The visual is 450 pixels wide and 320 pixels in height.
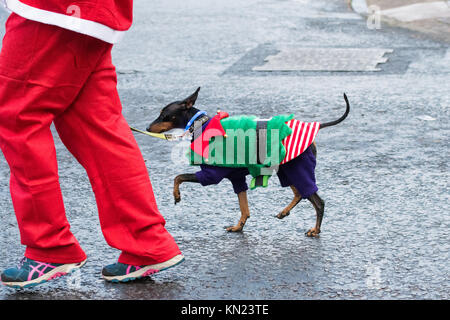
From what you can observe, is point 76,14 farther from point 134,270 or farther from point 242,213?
point 242,213

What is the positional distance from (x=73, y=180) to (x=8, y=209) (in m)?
0.62

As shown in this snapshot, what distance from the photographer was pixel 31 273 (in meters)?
3.53

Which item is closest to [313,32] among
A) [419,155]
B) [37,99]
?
A: [419,155]

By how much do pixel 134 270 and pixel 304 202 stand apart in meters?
1.35

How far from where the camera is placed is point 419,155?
555 cm

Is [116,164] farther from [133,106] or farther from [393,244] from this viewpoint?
[133,106]

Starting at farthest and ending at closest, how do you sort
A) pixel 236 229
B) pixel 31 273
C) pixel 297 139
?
pixel 236 229, pixel 297 139, pixel 31 273

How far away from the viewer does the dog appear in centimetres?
406

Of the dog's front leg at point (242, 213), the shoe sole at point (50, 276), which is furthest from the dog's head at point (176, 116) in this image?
the shoe sole at point (50, 276)

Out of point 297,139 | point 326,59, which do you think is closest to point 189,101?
point 297,139

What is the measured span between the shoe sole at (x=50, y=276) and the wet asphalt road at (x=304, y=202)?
0.14ft

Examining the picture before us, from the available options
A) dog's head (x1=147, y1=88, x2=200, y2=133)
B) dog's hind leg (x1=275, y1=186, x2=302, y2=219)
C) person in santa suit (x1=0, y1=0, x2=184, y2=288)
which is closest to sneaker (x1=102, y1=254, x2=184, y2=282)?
person in santa suit (x1=0, y1=0, x2=184, y2=288)

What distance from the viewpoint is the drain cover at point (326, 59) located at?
28.3 ft

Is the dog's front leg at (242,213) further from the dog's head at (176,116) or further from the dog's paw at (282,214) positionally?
the dog's head at (176,116)
